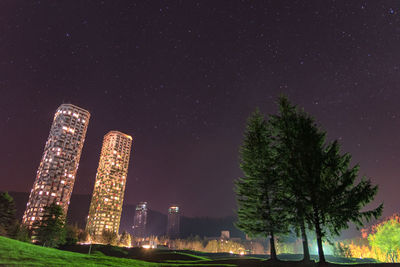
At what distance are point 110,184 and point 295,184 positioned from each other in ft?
580

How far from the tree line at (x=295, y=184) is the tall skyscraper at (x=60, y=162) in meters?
144

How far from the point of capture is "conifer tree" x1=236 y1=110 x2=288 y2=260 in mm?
19281

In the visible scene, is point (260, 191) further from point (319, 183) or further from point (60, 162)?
point (60, 162)

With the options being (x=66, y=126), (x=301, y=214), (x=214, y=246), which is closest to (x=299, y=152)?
(x=301, y=214)

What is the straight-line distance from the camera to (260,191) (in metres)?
20.4

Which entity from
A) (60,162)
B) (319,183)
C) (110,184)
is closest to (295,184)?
(319,183)

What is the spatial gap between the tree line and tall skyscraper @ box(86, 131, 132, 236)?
164 metres

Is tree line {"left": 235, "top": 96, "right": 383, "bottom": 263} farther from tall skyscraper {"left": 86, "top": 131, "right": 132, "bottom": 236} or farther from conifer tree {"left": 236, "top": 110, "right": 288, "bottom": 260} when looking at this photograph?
tall skyscraper {"left": 86, "top": 131, "right": 132, "bottom": 236}

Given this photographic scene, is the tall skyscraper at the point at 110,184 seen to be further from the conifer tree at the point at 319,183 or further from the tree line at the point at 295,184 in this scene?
the conifer tree at the point at 319,183

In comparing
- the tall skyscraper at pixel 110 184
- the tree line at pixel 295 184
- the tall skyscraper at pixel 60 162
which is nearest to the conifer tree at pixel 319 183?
the tree line at pixel 295 184

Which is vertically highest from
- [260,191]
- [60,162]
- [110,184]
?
[60,162]

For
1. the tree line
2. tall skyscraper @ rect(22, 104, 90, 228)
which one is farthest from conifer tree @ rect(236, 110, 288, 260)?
tall skyscraper @ rect(22, 104, 90, 228)

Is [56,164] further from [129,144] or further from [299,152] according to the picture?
[299,152]

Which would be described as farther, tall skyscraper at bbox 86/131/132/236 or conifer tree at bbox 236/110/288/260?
tall skyscraper at bbox 86/131/132/236
